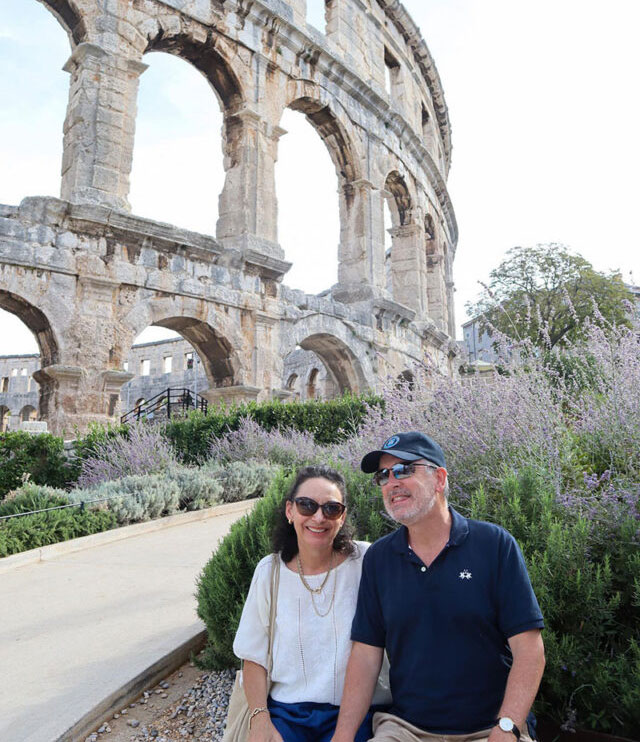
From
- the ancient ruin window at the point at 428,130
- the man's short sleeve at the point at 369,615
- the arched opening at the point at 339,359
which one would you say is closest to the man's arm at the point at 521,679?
the man's short sleeve at the point at 369,615

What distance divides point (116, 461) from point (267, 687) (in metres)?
7.18

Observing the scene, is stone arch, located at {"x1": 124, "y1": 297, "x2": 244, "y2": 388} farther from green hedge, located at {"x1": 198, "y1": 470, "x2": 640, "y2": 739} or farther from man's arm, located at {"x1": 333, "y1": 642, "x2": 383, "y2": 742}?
man's arm, located at {"x1": 333, "y1": 642, "x2": 383, "y2": 742}

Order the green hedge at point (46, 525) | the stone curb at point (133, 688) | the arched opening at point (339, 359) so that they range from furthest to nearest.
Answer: the arched opening at point (339, 359), the green hedge at point (46, 525), the stone curb at point (133, 688)

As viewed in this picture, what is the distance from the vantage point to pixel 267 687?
2.03 meters

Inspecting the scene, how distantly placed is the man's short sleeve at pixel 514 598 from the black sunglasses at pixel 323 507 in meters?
0.61

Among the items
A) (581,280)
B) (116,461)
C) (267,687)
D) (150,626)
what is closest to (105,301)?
(116,461)

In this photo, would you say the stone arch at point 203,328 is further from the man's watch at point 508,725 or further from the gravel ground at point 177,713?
the man's watch at point 508,725

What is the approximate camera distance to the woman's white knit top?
201cm

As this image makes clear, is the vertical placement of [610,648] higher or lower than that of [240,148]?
lower

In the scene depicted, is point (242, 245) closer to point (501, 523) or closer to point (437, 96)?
point (501, 523)

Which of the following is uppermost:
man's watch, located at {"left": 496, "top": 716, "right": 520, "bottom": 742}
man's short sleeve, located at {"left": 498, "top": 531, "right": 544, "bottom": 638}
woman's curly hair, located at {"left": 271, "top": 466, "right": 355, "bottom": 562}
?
woman's curly hair, located at {"left": 271, "top": 466, "right": 355, "bottom": 562}

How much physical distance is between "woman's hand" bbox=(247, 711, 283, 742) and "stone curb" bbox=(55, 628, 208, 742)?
98cm

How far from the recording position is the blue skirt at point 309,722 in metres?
1.92

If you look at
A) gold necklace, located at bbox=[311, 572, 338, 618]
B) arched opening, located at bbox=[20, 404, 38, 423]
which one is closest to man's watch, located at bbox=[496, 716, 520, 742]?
gold necklace, located at bbox=[311, 572, 338, 618]
